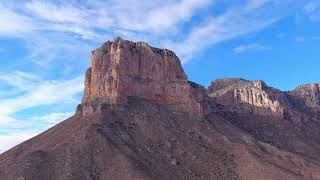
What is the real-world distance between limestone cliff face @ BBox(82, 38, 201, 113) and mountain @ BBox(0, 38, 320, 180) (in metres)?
0.21

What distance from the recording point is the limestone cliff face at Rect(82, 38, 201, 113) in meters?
162

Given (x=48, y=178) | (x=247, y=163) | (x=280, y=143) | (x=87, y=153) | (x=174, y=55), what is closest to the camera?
(x=48, y=178)

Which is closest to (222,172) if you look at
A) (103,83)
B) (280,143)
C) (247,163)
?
(247,163)

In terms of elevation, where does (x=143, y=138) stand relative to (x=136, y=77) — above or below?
below

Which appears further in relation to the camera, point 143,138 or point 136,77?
point 136,77

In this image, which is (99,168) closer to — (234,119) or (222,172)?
(222,172)

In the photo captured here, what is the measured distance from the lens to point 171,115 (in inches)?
6491

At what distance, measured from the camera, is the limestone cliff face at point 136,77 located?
533ft

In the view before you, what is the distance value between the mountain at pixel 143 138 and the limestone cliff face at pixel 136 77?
21 cm

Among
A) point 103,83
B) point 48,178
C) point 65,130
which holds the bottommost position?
point 48,178

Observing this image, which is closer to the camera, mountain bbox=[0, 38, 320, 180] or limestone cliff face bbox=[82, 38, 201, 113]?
mountain bbox=[0, 38, 320, 180]

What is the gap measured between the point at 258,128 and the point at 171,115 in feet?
134

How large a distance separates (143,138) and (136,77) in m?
19.6

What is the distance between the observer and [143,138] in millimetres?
152250
